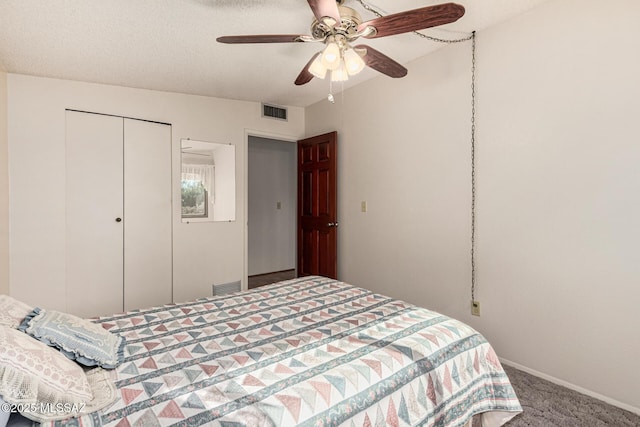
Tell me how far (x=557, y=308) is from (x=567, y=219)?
1.93ft

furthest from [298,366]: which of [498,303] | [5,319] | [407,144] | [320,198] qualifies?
[320,198]

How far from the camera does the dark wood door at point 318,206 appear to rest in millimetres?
3801

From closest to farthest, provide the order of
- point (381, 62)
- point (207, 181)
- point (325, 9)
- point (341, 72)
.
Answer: point (325, 9) < point (341, 72) < point (381, 62) < point (207, 181)

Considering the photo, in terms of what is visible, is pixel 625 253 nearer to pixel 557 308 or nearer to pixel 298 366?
pixel 557 308

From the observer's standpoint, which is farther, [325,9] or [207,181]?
[207,181]

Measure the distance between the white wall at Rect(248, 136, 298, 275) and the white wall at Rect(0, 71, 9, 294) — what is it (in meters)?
2.96

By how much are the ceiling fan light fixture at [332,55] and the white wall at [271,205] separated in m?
3.71

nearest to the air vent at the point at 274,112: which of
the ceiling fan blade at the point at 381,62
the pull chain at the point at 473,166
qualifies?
the ceiling fan blade at the point at 381,62

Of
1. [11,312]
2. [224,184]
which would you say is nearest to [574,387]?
[11,312]

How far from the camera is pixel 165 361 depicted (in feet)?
4.09

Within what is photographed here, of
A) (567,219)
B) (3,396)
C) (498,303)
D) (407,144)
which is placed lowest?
(498,303)

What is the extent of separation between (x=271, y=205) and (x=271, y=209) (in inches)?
2.7

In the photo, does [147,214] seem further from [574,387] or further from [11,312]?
[574,387]

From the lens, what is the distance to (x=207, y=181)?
378 centimetres
